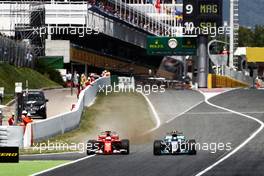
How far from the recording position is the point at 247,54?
319 feet

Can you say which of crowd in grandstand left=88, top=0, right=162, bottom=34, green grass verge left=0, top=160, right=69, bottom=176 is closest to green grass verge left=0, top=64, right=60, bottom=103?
crowd in grandstand left=88, top=0, right=162, bottom=34

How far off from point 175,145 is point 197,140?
22.6 feet

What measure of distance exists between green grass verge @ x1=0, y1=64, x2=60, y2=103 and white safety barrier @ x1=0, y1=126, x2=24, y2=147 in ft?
67.7

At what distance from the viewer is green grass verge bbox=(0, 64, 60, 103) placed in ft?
200

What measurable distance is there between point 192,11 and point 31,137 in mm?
37280

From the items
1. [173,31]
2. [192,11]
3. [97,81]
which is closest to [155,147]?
[97,81]

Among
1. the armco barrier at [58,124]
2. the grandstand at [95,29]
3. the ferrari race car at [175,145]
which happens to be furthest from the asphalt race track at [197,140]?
the grandstand at [95,29]

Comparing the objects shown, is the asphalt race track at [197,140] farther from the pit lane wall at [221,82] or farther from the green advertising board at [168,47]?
the green advertising board at [168,47]

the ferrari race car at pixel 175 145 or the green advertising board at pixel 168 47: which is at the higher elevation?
the green advertising board at pixel 168 47

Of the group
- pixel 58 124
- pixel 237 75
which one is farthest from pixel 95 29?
pixel 58 124

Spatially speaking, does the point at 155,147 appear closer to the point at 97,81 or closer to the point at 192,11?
the point at 97,81

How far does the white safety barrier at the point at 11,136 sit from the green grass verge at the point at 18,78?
67.7ft

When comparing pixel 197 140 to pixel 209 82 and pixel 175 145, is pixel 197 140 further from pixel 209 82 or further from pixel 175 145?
pixel 209 82

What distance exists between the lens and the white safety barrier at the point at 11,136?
32719mm
